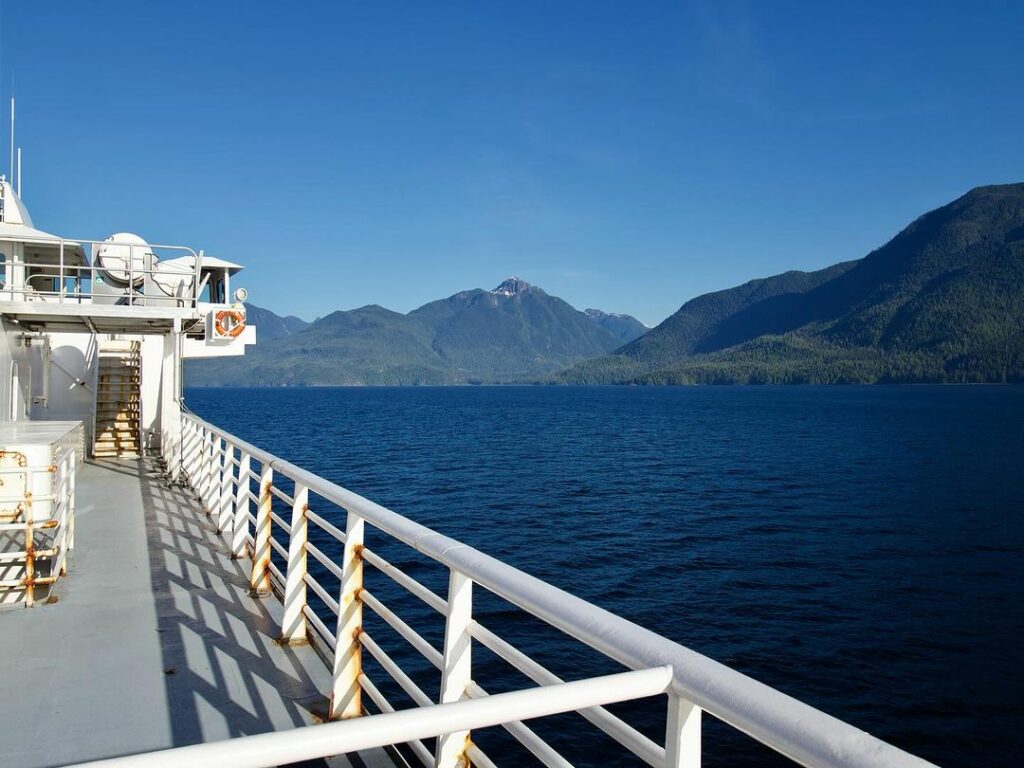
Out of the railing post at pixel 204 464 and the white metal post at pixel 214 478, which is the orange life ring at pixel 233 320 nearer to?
the railing post at pixel 204 464

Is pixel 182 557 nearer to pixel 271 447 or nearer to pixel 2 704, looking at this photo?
pixel 2 704

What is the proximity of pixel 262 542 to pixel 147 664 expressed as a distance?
4.81ft

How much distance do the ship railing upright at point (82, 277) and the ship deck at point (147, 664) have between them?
5.32 meters

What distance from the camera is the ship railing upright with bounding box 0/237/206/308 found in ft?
37.7

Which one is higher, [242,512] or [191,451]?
[191,451]

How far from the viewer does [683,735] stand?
1530 millimetres

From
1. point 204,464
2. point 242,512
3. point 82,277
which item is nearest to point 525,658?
point 242,512

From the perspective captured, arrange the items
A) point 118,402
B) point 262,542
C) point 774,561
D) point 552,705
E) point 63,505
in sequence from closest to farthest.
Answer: point 552,705 < point 262,542 < point 63,505 < point 118,402 < point 774,561

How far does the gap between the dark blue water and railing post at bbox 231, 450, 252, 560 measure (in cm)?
455

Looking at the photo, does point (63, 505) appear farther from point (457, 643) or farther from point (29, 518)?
point (457, 643)

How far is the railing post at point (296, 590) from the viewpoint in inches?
194

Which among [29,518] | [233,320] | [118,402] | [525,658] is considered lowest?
[29,518]

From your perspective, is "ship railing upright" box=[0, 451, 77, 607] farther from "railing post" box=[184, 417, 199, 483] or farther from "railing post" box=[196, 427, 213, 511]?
"railing post" box=[184, 417, 199, 483]

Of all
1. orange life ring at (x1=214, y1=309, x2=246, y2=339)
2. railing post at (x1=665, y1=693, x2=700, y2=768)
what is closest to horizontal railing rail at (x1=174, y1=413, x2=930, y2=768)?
railing post at (x1=665, y1=693, x2=700, y2=768)
